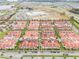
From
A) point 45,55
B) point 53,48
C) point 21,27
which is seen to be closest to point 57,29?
point 21,27

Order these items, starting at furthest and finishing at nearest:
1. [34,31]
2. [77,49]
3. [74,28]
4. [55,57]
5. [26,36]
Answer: [74,28]
[34,31]
[26,36]
[77,49]
[55,57]

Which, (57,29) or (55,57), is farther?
(57,29)

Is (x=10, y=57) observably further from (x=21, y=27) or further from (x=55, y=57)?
(x=21, y=27)

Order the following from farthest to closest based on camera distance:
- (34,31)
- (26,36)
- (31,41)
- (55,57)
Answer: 1. (34,31)
2. (26,36)
3. (31,41)
4. (55,57)

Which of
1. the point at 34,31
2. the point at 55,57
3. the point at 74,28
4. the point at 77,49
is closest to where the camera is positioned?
the point at 55,57

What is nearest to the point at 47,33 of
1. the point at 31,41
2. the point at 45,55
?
the point at 31,41

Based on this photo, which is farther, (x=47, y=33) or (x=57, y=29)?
(x=57, y=29)

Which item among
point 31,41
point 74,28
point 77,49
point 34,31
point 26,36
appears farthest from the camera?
point 74,28

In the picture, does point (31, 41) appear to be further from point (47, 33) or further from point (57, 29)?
point (57, 29)
